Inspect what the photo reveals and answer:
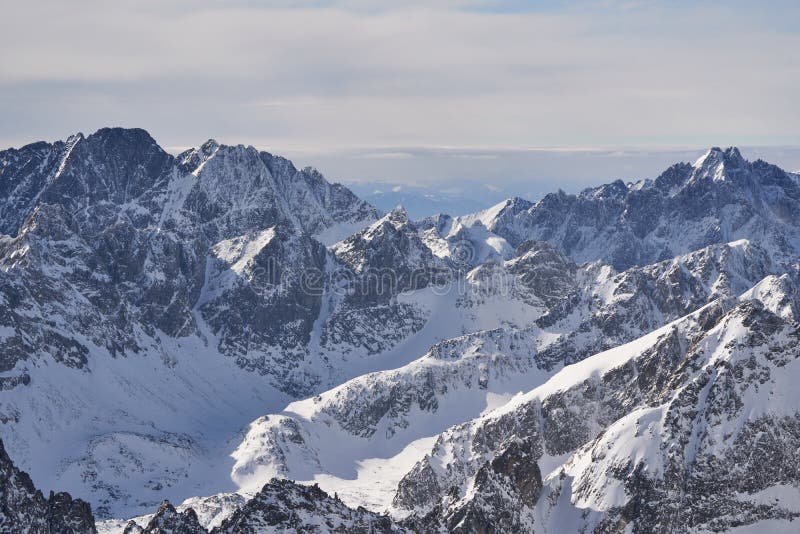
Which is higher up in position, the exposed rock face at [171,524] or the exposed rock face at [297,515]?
the exposed rock face at [297,515]

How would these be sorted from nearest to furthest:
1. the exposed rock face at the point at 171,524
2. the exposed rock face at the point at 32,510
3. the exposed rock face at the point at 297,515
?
the exposed rock face at the point at 297,515, the exposed rock face at the point at 32,510, the exposed rock face at the point at 171,524

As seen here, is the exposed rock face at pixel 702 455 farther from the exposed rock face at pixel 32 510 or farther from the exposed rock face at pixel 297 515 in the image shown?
the exposed rock face at pixel 32 510

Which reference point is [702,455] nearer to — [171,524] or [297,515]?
[297,515]

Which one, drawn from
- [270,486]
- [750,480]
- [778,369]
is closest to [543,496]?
[750,480]

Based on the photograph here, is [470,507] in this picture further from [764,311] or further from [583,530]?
[764,311]

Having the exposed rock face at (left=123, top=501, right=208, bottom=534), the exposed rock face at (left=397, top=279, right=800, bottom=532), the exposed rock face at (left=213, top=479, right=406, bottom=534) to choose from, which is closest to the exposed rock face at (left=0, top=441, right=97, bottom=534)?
the exposed rock face at (left=123, top=501, right=208, bottom=534)

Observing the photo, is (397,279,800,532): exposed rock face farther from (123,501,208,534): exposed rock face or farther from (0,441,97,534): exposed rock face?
(0,441,97,534): exposed rock face

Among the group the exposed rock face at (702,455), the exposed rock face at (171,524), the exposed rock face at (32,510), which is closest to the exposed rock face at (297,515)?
the exposed rock face at (171,524)

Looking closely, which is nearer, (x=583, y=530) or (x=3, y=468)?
(x=3, y=468)

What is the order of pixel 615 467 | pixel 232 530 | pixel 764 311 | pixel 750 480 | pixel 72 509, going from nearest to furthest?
pixel 232 530 < pixel 72 509 < pixel 750 480 < pixel 615 467 < pixel 764 311
